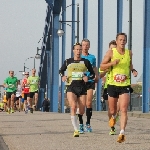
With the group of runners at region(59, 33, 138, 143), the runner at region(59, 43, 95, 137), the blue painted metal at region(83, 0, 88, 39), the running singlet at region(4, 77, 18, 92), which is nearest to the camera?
the group of runners at region(59, 33, 138, 143)

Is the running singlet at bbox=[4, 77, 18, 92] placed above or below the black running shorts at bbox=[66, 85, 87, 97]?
below

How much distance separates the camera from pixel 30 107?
2623 centimetres

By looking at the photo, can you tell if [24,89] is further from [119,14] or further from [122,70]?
[122,70]

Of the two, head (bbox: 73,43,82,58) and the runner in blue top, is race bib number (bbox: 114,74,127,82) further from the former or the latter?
the runner in blue top

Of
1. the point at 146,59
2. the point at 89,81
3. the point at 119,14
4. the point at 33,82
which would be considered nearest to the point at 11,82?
the point at 33,82

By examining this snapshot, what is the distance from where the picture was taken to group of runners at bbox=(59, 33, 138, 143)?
9.80 meters

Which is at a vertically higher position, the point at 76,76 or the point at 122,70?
the point at 122,70

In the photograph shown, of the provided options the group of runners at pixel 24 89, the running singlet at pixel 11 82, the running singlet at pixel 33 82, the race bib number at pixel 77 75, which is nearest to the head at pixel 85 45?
the race bib number at pixel 77 75

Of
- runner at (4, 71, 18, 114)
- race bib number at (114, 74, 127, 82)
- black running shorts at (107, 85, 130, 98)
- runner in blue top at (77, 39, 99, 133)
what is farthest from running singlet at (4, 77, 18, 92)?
race bib number at (114, 74, 127, 82)

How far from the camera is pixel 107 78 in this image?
10.3m

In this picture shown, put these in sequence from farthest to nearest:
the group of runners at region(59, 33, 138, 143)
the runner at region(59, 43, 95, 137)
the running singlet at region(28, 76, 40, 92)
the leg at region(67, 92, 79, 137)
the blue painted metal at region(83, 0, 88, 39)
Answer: the blue painted metal at region(83, 0, 88, 39) < the running singlet at region(28, 76, 40, 92) < the runner at region(59, 43, 95, 137) < the leg at region(67, 92, 79, 137) < the group of runners at region(59, 33, 138, 143)

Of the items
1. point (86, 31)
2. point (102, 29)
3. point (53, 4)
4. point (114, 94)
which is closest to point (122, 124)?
point (114, 94)

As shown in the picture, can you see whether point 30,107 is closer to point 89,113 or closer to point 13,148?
point 89,113

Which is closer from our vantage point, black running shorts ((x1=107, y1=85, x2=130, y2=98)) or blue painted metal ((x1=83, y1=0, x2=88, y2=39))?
black running shorts ((x1=107, y1=85, x2=130, y2=98))
